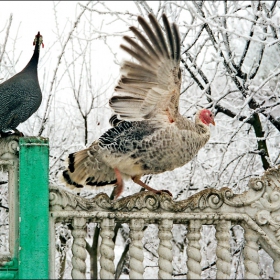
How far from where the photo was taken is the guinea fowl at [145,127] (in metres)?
3.56

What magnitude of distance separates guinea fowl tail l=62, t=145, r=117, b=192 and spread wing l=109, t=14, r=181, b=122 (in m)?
0.39

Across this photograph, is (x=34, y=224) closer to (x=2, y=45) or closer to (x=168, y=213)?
(x=168, y=213)

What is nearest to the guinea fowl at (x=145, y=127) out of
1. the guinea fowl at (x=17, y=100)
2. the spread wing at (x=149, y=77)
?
the spread wing at (x=149, y=77)

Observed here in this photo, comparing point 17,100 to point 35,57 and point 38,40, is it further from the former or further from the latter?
point 38,40

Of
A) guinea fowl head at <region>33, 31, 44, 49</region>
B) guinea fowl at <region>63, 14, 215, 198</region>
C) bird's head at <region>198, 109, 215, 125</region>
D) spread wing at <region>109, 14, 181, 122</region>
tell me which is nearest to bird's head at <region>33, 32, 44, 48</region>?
guinea fowl head at <region>33, 31, 44, 49</region>

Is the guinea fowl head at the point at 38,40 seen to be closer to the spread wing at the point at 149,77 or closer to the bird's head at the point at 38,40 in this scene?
the bird's head at the point at 38,40

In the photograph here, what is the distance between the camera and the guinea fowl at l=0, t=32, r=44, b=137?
3922 millimetres

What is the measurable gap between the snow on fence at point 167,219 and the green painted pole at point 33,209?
0.06m

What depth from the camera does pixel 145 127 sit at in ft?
12.4

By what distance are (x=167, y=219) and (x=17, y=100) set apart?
144 cm

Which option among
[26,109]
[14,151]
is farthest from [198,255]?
[26,109]

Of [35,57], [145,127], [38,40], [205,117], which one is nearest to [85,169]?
[145,127]

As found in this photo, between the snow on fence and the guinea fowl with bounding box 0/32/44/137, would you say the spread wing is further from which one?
the guinea fowl with bounding box 0/32/44/137

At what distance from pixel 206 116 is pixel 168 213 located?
3.16 feet
